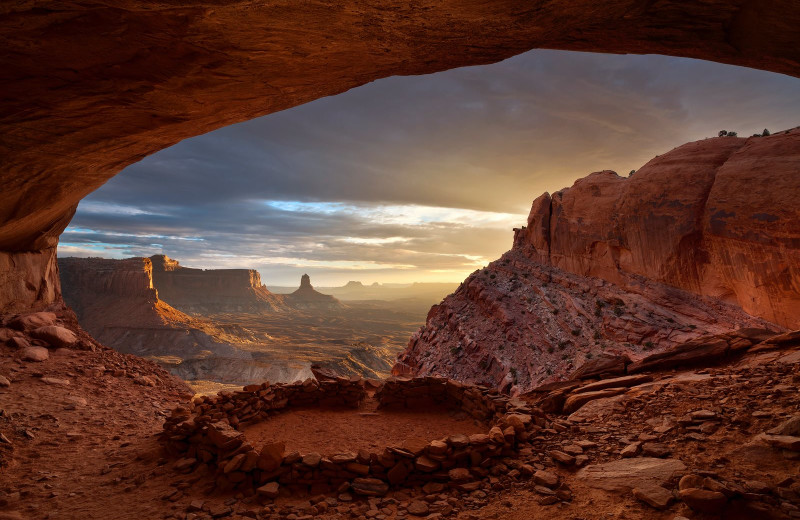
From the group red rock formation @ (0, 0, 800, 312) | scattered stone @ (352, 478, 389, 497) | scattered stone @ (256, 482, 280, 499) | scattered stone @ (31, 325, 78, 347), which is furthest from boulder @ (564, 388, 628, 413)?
scattered stone @ (31, 325, 78, 347)

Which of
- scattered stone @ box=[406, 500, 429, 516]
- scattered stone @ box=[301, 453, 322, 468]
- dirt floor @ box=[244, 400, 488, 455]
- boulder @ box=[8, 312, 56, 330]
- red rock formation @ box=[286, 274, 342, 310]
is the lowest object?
red rock formation @ box=[286, 274, 342, 310]

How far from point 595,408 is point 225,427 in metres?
7.99

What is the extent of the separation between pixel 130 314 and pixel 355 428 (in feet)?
262

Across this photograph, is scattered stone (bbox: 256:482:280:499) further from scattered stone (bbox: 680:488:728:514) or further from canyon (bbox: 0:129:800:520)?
scattered stone (bbox: 680:488:728:514)

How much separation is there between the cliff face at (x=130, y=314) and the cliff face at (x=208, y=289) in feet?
139

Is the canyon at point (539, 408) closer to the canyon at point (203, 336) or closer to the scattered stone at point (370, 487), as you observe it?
the scattered stone at point (370, 487)

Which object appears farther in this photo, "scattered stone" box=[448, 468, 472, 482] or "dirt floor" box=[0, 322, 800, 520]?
"scattered stone" box=[448, 468, 472, 482]

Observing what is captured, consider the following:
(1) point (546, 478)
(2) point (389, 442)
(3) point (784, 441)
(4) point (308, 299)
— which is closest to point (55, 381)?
(2) point (389, 442)

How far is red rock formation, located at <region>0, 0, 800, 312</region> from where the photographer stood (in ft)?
16.7

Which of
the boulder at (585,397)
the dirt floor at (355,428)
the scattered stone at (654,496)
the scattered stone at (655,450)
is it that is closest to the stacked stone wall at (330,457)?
the dirt floor at (355,428)

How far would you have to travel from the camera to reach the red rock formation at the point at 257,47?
5.10 meters

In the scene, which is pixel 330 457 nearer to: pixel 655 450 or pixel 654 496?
pixel 654 496

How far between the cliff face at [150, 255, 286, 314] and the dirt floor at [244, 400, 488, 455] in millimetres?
129703

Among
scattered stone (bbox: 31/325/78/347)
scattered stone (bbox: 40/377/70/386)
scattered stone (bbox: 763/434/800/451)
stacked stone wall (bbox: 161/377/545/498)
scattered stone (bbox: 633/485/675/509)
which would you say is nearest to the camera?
scattered stone (bbox: 633/485/675/509)
